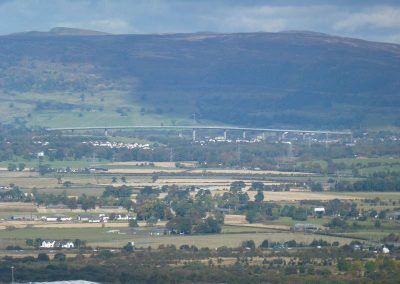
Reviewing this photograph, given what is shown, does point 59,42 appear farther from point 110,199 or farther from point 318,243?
point 318,243

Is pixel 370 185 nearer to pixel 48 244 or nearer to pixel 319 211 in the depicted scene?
pixel 319 211

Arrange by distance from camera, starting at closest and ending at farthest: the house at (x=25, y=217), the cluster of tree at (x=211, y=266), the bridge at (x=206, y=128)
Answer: the cluster of tree at (x=211, y=266) → the house at (x=25, y=217) → the bridge at (x=206, y=128)

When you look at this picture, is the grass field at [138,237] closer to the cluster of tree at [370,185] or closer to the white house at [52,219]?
the white house at [52,219]

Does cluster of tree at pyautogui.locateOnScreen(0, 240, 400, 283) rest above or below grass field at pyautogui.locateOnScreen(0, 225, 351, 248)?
below

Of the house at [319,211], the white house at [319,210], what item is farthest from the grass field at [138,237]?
the white house at [319,210]

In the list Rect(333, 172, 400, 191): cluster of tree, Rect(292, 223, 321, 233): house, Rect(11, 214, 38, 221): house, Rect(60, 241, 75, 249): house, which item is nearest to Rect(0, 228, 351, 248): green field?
Rect(60, 241, 75, 249): house

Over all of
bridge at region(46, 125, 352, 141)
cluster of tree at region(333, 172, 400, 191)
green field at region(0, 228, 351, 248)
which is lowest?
green field at region(0, 228, 351, 248)

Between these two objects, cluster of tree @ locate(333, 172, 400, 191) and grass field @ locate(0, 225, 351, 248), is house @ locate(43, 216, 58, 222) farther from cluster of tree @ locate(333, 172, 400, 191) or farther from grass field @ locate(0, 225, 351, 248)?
cluster of tree @ locate(333, 172, 400, 191)

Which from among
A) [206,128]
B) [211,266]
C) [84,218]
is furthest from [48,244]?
[206,128]
